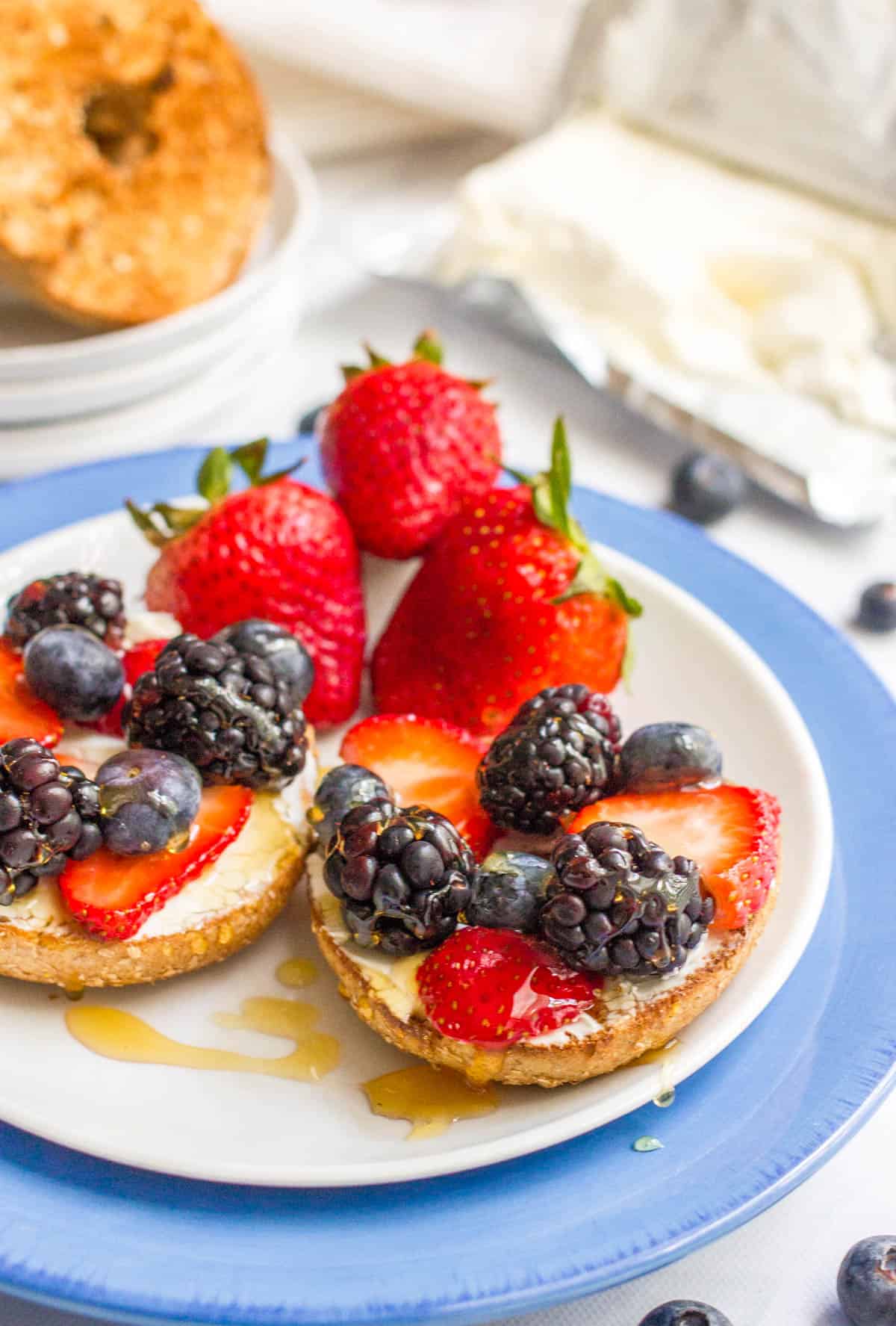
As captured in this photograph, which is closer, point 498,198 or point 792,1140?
point 792,1140

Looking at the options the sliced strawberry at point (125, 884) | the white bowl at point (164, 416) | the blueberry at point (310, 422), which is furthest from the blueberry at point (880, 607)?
the sliced strawberry at point (125, 884)

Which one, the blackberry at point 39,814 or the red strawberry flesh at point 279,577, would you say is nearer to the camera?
the blackberry at point 39,814

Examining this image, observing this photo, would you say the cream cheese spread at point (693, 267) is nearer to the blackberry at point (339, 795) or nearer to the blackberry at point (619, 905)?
the blackberry at point (339, 795)

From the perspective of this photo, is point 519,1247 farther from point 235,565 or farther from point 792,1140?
point 235,565

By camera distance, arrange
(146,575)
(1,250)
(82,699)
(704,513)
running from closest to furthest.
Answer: (82,699) → (146,575) → (1,250) → (704,513)

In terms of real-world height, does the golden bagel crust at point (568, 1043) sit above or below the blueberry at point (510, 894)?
below

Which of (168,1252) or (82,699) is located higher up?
(82,699)

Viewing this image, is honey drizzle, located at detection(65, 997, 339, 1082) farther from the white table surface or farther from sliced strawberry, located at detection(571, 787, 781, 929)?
sliced strawberry, located at detection(571, 787, 781, 929)

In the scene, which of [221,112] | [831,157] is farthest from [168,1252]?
[831,157]
